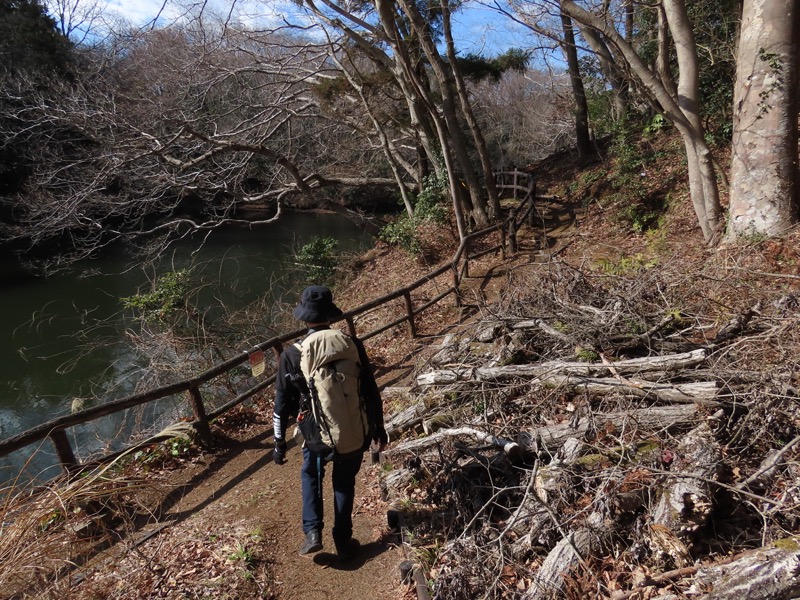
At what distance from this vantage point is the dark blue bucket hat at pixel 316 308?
131 inches

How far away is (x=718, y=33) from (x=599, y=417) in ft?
45.6

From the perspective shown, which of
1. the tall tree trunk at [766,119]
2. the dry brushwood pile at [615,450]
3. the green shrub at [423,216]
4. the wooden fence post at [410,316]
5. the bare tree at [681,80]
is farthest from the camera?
the green shrub at [423,216]

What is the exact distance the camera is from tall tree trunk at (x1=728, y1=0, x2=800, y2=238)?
6414mm

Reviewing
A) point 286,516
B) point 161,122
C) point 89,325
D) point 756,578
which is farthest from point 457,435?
point 89,325

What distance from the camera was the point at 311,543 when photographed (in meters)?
3.57

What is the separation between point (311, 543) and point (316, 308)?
1.61 meters

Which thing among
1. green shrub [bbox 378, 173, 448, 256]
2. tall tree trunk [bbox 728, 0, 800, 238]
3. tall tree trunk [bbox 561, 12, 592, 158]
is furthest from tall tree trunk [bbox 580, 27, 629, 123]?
green shrub [bbox 378, 173, 448, 256]

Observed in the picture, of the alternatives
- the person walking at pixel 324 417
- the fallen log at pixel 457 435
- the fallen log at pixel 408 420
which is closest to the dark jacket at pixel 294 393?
the person walking at pixel 324 417

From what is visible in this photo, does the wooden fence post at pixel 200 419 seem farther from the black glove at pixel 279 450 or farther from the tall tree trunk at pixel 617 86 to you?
the tall tree trunk at pixel 617 86

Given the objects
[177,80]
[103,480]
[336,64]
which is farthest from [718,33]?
[103,480]

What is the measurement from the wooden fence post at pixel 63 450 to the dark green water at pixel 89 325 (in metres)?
0.32

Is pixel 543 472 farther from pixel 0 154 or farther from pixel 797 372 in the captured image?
pixel 0 154

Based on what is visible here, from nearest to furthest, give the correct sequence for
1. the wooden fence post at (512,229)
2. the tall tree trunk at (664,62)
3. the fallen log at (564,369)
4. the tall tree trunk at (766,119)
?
the fallen log at (564,369) < the tall tree trunk at (766,119) < the tall tree trunk at (664,62) < the wooden fence post at (512,229)

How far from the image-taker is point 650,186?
12336 millimetres
